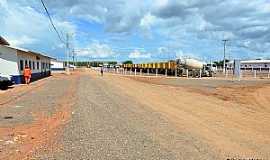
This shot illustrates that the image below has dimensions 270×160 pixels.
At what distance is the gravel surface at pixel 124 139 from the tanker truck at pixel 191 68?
47.0 metres

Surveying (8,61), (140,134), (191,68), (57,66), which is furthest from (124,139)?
(57,66)

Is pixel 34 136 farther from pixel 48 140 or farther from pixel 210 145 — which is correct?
pixel 210 145

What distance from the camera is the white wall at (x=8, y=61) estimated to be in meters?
32.8

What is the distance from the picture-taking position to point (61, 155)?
695cm

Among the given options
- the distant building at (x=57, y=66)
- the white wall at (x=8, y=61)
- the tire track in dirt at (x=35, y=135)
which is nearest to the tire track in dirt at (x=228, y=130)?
the tire track in dirt at (x=35, y=135)

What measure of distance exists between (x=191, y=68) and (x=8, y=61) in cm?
3501

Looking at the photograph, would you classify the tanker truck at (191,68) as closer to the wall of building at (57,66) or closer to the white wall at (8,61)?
the white wall at (8,61)

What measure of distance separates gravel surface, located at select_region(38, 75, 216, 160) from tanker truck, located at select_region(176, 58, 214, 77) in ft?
154

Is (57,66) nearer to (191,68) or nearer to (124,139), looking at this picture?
(191,68)

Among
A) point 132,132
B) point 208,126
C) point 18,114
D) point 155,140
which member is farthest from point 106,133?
point 18,114

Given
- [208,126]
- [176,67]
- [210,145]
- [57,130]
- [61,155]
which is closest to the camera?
[61,155]

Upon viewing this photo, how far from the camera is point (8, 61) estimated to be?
3312 cm

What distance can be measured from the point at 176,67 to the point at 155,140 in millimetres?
53758

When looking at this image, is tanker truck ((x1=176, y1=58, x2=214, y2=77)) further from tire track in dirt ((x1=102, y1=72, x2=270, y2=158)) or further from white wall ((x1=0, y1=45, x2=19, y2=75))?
tire track in dirt ((x1=102, y1=72, x2=270, y2=158))
